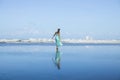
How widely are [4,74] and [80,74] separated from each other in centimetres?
211

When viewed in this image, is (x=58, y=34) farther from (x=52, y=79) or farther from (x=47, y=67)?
(x=52, y=79)

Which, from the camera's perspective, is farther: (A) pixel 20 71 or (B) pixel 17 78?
(A) pixel 20 71

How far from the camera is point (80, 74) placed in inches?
321

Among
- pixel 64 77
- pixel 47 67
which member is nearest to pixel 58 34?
pixel 47 67

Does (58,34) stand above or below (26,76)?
above

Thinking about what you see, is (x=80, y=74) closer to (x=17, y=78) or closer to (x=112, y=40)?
(x=17, y=78)

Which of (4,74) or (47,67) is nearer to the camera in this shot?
(4,74)

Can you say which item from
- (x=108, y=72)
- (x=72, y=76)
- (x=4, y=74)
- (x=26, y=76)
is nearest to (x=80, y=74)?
(x=72, y=76)

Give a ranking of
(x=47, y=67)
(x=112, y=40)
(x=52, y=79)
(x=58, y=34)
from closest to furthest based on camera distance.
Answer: (x=52, y=79)
(x=47, y=67)
(x=58, y=34)
(x=112, y=40)

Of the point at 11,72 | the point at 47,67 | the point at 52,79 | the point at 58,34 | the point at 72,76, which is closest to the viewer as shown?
the point at 52,79

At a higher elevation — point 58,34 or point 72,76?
point 58,34

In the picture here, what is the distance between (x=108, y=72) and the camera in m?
8.62

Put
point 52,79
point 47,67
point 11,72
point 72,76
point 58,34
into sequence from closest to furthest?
point 52,79
point 72,76
point 11,72
point 47,67
point 58,34

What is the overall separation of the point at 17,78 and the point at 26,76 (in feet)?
1.19
